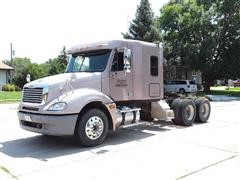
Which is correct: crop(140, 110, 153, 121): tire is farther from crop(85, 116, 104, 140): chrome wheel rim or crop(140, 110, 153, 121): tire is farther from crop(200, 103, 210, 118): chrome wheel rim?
crop(85, 116, 104, 140): chrome wheel rim

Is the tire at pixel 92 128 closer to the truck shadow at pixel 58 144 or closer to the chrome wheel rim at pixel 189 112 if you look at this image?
the truck shadow at pixel 58 144

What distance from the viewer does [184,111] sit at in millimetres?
11773

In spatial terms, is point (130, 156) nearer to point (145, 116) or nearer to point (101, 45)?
point (101, 45)

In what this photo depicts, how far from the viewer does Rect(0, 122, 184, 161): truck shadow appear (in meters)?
8.06

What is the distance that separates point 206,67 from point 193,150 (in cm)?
3083

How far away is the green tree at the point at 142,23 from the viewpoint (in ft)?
120

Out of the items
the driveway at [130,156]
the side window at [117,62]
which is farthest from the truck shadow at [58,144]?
the side window at [117,62]

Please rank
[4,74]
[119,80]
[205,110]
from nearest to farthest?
[119,80] → [205,110] → [4,74]

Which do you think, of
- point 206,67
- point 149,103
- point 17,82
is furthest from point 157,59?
point 17,82

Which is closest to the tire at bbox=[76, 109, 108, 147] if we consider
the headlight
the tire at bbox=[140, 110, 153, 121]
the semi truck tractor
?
the semi truck tractor

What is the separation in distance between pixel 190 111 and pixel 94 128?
15.0ft

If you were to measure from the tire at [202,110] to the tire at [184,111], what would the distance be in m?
0.42

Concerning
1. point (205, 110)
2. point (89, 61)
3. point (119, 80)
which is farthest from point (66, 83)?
point (205, 110)

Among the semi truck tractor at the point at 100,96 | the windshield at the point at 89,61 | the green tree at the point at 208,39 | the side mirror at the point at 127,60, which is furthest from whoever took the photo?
the green tree at the point at 208,39
